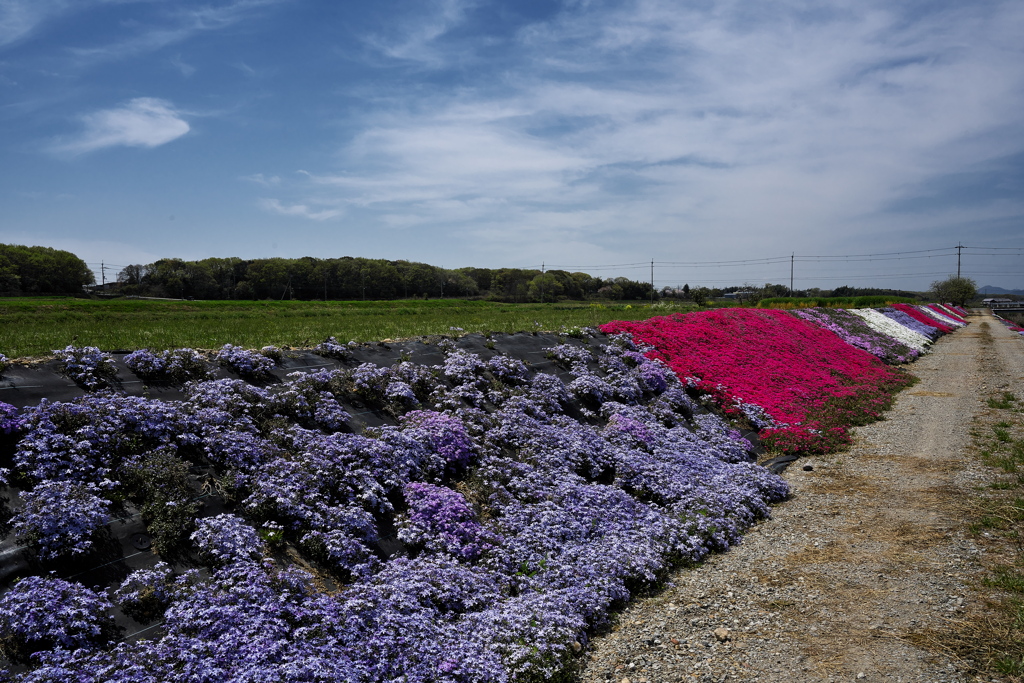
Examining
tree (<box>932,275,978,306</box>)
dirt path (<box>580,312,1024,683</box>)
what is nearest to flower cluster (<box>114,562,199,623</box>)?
dirt path (<box>580,312,1024,683</box>)

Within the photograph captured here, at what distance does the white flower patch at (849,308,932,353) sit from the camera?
1387 inches

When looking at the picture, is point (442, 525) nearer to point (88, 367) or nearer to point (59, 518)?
point (59, 518)

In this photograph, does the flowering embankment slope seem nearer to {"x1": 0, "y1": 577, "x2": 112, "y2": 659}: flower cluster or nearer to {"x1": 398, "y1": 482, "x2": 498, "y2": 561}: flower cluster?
{"x1": 398, "y1": 482, "x2": 498, "y2": 561}: flower cluster

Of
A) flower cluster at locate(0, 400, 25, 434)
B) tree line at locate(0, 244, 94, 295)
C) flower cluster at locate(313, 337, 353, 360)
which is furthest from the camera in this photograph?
tree line at locate(0, 244, 94, 295)

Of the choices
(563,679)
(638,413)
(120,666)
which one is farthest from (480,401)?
(120,666)

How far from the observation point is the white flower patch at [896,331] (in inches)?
1387

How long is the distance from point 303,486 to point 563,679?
372 centimetres

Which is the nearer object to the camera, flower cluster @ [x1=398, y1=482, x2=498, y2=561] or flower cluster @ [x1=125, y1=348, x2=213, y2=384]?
flower cluster @ [x1=398, y1=482, x2=498, y2=561]

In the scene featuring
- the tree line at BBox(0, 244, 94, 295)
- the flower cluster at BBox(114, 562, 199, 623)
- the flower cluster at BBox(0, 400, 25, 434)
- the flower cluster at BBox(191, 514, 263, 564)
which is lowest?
the flower cluster at BBox(114, 562, 199, 623)

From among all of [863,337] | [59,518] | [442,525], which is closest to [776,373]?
[442,525]

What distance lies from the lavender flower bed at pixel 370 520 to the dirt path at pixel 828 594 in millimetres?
529

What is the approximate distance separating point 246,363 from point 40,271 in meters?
42.6

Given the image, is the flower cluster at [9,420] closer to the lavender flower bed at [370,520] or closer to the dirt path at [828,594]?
the lavender flower bed at [370,520]

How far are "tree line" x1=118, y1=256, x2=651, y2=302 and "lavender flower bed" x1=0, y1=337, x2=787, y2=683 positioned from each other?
159ft
